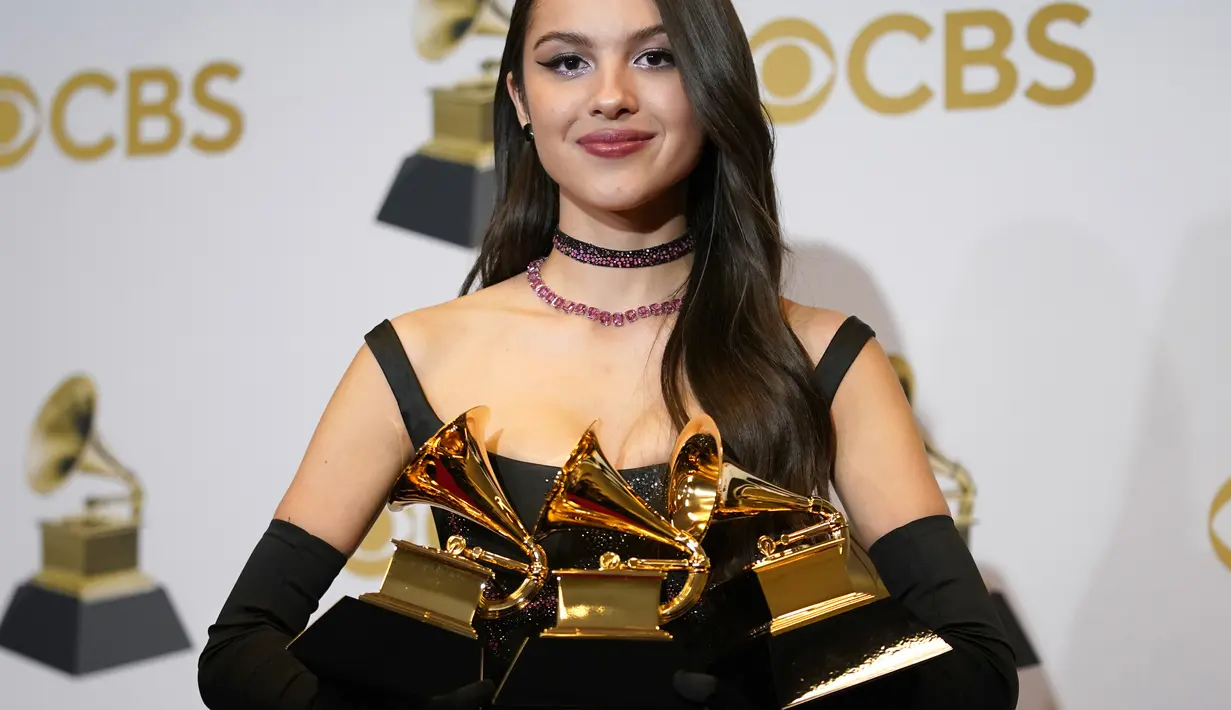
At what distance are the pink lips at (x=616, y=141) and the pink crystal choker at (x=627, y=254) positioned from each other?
149 mm

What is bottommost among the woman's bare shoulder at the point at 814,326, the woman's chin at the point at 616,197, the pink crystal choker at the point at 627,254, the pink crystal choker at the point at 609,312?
the woman's bare shoulder at the point at 814,326

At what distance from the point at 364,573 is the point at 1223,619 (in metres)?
1.30

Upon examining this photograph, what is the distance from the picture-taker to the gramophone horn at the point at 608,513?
1300mm

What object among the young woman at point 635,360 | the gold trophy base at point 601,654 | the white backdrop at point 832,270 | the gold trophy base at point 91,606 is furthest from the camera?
the gold trophy base at point 91,606

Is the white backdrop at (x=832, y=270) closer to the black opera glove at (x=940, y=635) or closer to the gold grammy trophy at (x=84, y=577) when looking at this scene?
the gold grammy trophy at (x=84, y=577)

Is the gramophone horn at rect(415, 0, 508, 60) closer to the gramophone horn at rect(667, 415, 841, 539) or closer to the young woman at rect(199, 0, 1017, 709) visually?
the young woman at rect(199, 0, 1017, 709)

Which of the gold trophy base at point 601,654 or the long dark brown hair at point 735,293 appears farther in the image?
the long dark brown hair at point 735,293

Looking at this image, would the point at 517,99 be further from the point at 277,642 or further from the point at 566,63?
the point at 277,642

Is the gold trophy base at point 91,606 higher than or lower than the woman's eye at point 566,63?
lower

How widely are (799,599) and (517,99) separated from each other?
0.80 metres

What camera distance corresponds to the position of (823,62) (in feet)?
6.91

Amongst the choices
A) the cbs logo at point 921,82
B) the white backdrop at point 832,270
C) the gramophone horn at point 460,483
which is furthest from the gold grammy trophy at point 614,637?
the cbs logo at point 921,82

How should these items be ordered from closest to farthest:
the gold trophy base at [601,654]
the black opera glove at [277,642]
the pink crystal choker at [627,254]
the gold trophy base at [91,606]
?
the gold trophy base at [601,654] < the black opera glove at [277,642] < the pink crystal choker at [627,254] < the gold trophy base at [91,606]

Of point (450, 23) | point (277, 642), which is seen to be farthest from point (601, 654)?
point (450, 23)
